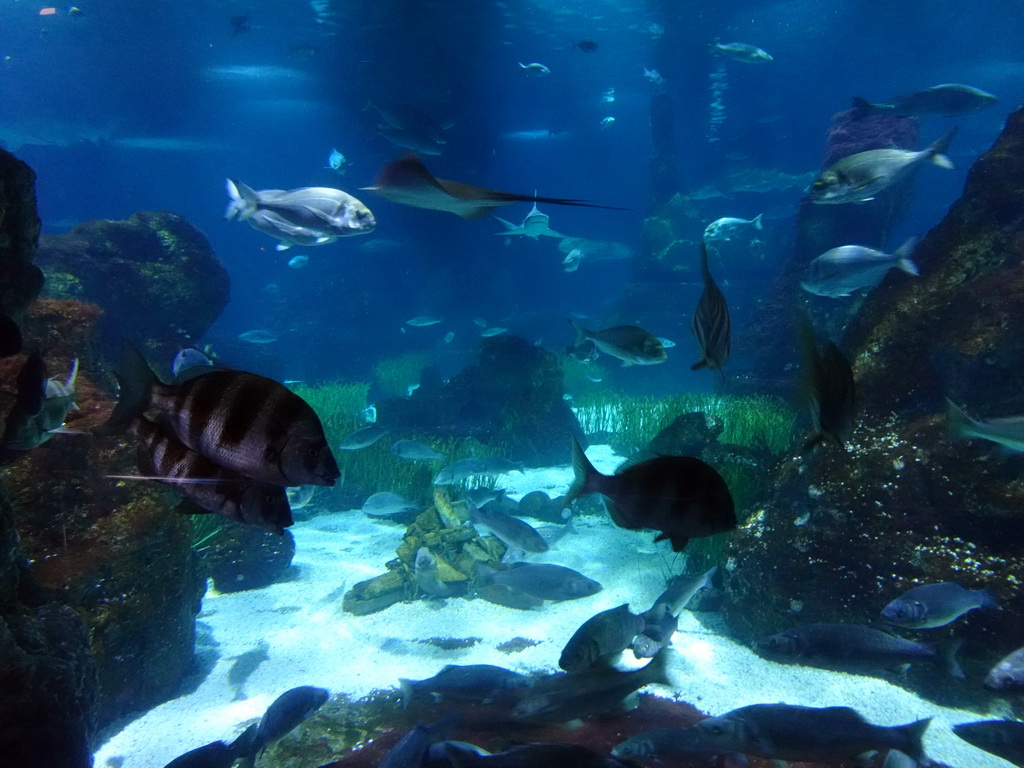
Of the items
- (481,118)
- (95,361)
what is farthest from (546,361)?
(481,118)

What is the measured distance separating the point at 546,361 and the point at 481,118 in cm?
1332

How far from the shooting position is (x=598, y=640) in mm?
3379

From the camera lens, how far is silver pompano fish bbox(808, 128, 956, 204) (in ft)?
16.6

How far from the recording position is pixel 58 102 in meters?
29.8

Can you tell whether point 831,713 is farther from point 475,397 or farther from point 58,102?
point 58,102

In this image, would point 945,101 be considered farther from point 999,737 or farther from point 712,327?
point 712,327

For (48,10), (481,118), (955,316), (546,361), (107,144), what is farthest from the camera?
(107,144)

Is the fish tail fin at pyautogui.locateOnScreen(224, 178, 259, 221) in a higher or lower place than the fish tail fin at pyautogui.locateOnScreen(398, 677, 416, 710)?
higher

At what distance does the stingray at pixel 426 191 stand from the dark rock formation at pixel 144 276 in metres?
9.17

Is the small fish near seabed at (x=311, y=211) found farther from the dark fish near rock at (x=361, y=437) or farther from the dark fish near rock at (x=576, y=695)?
the dark fish near rock at (x=576, y=695)

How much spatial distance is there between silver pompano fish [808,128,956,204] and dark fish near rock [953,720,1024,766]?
442 centimetres

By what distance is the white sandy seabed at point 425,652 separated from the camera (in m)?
3.62

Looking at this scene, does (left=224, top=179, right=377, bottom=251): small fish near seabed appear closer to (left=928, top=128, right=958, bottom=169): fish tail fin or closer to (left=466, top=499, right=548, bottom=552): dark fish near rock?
(left=466, top=499, right=548, bottom=552): dark fish near rock

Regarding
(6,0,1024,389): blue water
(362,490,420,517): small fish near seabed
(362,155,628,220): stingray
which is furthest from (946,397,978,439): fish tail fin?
(6,0,1024,389): blue water
